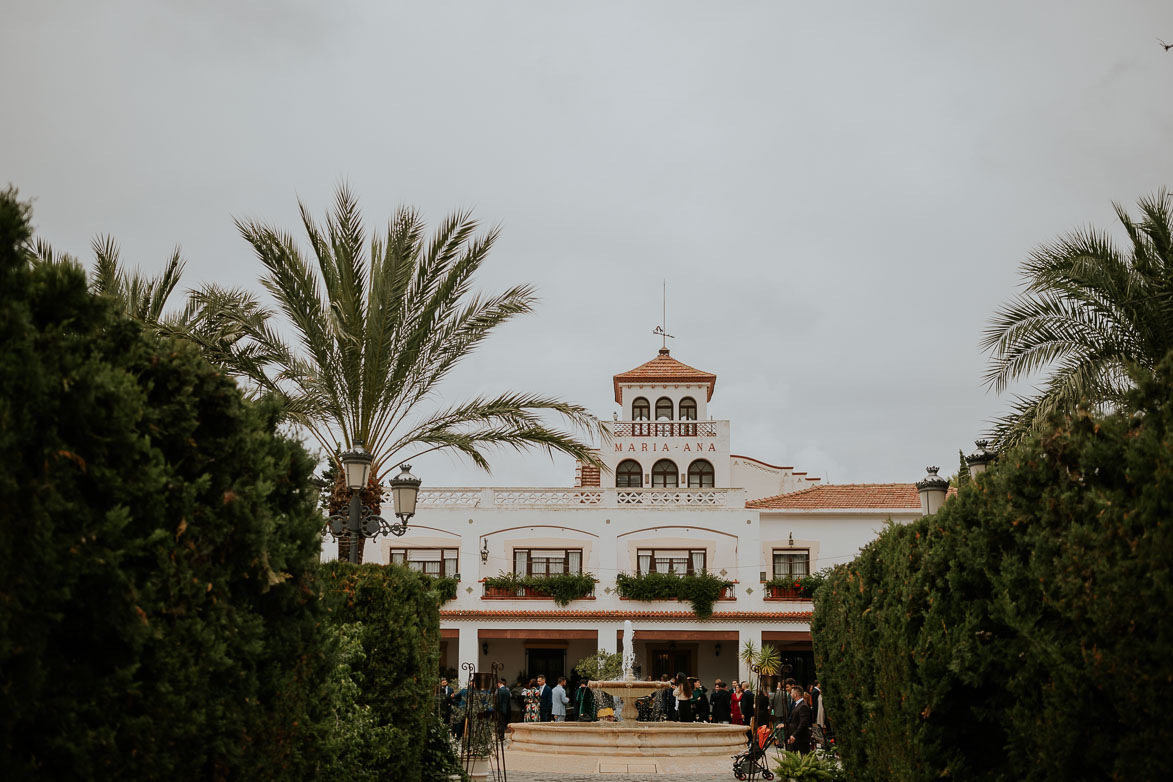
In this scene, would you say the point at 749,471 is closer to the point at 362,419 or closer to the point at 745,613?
the point at 745,613

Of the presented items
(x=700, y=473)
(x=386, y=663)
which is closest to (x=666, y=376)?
(x=700, y=473)

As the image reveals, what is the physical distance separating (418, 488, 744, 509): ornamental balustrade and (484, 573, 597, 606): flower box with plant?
8.48 ft

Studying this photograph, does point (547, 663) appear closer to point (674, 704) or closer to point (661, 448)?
point (661, 448)

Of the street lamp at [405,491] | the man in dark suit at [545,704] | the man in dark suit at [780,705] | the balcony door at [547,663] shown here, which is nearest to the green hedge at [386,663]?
the street lamp at [405,491]

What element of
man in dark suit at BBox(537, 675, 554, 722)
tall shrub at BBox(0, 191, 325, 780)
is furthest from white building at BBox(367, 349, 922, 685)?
tall shrub at BBox(0, 191, 325, 780)

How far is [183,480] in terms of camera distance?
16.2ft

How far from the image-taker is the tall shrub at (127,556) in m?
3.85

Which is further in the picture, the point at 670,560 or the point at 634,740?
the point at 670,560

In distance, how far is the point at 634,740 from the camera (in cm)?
1934

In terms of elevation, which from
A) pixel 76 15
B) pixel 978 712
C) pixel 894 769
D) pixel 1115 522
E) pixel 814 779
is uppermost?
pixel 76 15

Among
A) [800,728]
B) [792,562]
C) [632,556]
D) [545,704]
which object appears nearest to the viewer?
[800,728]

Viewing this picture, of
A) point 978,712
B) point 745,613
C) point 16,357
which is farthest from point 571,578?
point 16,357

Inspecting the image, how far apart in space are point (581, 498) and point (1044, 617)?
30.3 m

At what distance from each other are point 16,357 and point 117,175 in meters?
11.0
